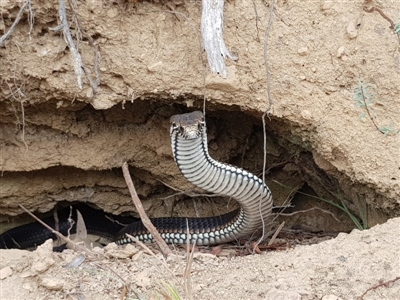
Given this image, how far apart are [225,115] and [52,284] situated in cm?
247

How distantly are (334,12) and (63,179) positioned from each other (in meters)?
3.03

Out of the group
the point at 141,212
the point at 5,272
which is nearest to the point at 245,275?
the point at 141,212

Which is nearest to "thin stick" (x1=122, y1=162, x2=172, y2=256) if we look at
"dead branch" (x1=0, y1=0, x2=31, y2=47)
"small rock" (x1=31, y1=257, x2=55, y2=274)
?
"small rock" (x1=31, y1=257, x2=55, y2=274)

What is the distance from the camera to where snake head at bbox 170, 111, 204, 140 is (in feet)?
12.9

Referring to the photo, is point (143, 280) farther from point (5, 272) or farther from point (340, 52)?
point (340, 52)

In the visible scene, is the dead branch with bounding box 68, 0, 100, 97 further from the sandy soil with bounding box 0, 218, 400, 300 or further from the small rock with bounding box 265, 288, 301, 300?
the small rock with bounding box 265, 288, 301, 300

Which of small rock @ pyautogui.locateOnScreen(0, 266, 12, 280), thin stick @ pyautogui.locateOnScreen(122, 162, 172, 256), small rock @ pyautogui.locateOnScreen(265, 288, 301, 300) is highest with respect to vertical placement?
thin stick @ pyautogui.locateOnScreen(122, 162, 172, 256)

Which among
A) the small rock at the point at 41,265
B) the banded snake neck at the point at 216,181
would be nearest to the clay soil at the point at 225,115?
the small rock at the point at 41,265

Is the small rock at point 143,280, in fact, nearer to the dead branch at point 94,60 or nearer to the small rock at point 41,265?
the small rock at point 41,265

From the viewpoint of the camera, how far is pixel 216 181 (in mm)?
4188

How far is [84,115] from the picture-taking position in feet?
16.0

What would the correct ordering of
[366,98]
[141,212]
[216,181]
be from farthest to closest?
[216,181], [366,98], [141,212]

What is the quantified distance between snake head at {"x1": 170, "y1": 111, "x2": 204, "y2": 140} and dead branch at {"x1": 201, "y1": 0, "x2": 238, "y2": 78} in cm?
42

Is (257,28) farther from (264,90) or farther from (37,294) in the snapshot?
(37,294)
